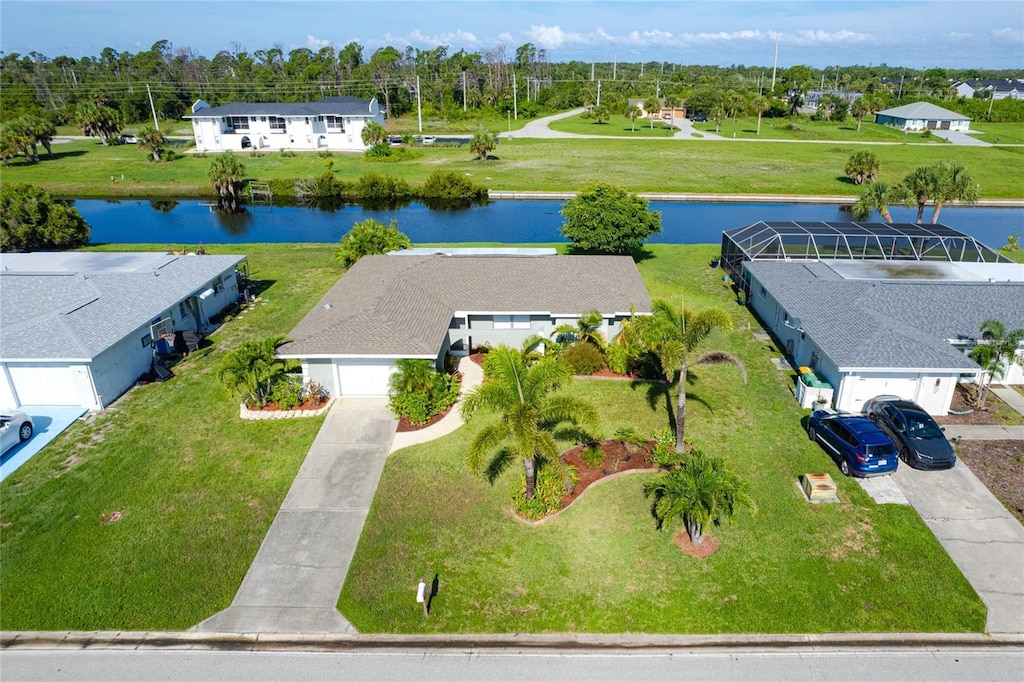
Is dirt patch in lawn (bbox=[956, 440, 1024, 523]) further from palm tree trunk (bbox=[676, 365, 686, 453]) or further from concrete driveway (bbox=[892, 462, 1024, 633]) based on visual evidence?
palm tree trunk (bbox=[676, 365, 686, 453])

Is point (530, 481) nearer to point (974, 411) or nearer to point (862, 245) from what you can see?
point (974, 411)

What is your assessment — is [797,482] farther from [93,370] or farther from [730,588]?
[93,370]

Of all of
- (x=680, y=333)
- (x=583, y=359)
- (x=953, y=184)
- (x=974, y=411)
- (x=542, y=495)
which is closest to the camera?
(x=542, y=495)

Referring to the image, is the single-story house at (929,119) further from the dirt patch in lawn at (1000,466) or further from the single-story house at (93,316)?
the single-story house at (93,316)

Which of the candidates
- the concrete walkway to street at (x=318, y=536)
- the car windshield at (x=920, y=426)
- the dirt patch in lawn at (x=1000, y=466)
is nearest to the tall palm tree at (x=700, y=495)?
the car windshield at (x=920, y=426)

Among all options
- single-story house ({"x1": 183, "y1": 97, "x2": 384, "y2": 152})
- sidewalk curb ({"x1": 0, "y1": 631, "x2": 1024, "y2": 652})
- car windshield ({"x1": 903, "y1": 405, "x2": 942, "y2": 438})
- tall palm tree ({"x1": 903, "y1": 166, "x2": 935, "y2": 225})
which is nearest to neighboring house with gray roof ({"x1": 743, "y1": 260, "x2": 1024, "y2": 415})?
car windshield ({"x1": 903, "y1": 405, "x2": 942, "y2": 438})

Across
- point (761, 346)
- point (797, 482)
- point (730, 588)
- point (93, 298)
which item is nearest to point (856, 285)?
point (761, 346)

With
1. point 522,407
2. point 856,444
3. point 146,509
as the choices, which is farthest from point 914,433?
point 146,509
